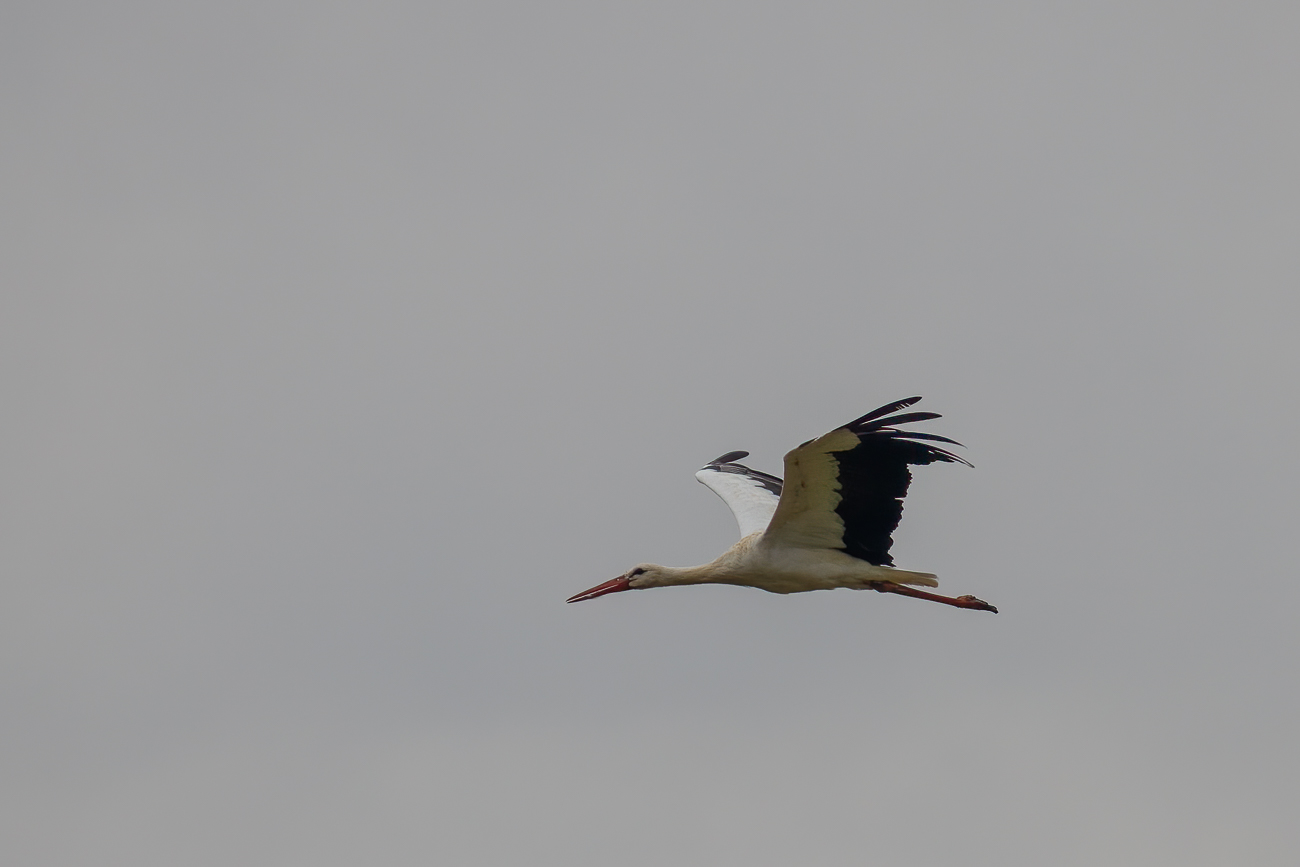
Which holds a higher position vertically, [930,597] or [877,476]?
[877,476]

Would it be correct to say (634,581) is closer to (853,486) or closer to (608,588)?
(608,588)

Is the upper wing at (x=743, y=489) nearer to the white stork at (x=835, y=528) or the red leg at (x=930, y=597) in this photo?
the white stork at (x=835, y=528)

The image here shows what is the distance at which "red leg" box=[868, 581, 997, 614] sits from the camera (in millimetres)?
19703

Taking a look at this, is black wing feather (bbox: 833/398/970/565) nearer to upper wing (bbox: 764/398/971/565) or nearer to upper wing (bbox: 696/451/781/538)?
upper wing (bbox: 764/398/971/565)

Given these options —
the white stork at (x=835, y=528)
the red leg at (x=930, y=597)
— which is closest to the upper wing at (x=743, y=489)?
the white stork at (x=835, y=528)

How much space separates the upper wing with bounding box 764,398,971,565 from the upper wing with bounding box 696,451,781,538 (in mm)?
1770

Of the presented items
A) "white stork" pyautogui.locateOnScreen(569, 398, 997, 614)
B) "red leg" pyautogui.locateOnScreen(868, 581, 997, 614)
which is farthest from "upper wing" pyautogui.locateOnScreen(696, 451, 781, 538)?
"red leg" pyautogui.locateOnScreen(868, 581, 997, 614)

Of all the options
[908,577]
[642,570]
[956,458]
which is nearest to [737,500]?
[642,570]

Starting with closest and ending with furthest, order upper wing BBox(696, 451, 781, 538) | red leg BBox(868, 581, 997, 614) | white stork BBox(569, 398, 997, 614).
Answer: white stork BBox(569, 398, 997, 614)
red leg BBox(868, 581, 997, 614)
upper wing BBox(696, 451, 781, 538)

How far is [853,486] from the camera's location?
18.3 metres

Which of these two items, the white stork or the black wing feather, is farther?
the white stork

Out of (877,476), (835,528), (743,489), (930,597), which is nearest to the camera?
(877,476)

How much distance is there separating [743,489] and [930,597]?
3292mm

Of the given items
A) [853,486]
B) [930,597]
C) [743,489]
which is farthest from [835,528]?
[743,489]
